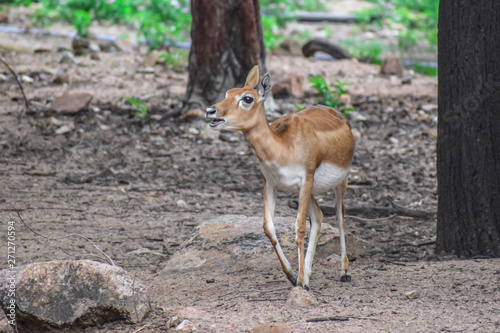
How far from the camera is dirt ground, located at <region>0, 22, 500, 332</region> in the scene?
3736 mm

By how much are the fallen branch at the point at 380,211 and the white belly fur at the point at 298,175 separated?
5.90ft

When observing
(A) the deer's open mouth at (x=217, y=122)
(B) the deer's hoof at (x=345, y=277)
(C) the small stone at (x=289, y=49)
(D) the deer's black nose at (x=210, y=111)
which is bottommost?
(C) the small stone at (x=289, y=49)

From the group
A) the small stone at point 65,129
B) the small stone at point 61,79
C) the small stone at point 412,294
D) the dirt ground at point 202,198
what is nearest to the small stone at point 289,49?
the dirt ground at point 202,198

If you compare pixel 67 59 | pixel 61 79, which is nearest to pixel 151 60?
pixel 67 59

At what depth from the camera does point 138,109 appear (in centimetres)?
858

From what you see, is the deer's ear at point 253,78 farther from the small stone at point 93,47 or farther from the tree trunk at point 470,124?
the small stone at point 93,47

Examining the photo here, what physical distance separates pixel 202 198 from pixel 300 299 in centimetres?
280

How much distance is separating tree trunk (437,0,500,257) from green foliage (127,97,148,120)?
4674 millimetres

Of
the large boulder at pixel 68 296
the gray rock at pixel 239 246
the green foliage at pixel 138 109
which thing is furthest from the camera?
the green foliage at pixel 138 109

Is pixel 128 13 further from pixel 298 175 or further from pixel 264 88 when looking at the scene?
pixel 298 175

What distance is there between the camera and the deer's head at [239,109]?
349 cm

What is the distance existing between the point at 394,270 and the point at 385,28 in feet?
44.3

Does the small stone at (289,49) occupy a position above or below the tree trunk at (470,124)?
below

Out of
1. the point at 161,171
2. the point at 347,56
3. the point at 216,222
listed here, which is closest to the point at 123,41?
the point at 347,56
